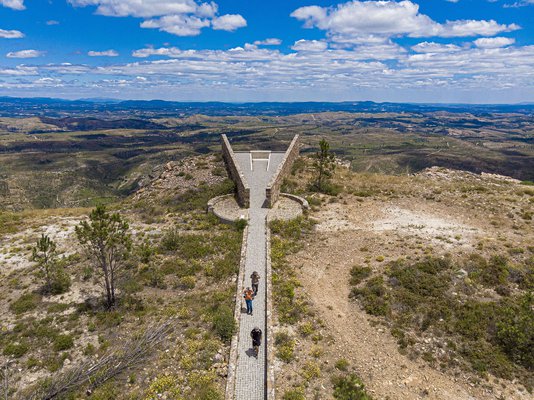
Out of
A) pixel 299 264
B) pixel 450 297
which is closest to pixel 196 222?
pixel 299 264

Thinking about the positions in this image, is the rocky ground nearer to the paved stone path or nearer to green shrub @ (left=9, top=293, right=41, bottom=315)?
the paved stone path

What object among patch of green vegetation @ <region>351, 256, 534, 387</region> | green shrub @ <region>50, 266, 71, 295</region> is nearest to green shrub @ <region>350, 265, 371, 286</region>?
patch of green vegetation @ <region>351, 256, 534, 387</region>

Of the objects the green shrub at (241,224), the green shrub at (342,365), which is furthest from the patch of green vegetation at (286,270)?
the green shrub at (342,365)

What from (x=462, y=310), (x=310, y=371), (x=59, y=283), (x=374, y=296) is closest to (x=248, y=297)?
(x=310, y=371)

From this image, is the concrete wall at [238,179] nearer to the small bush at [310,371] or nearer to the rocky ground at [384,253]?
the rocky ground at [384,253]

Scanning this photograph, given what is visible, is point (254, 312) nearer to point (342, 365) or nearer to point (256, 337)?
point (256, 337)

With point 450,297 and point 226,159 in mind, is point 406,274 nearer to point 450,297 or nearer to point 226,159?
point 450,297

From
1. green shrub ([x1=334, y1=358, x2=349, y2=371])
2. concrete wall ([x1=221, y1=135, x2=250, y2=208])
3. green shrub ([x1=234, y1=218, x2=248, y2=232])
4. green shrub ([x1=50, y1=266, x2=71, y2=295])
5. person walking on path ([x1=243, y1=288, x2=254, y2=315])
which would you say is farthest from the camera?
concrete wall ([x1=221, y1=135, x2=250, y2=208])
